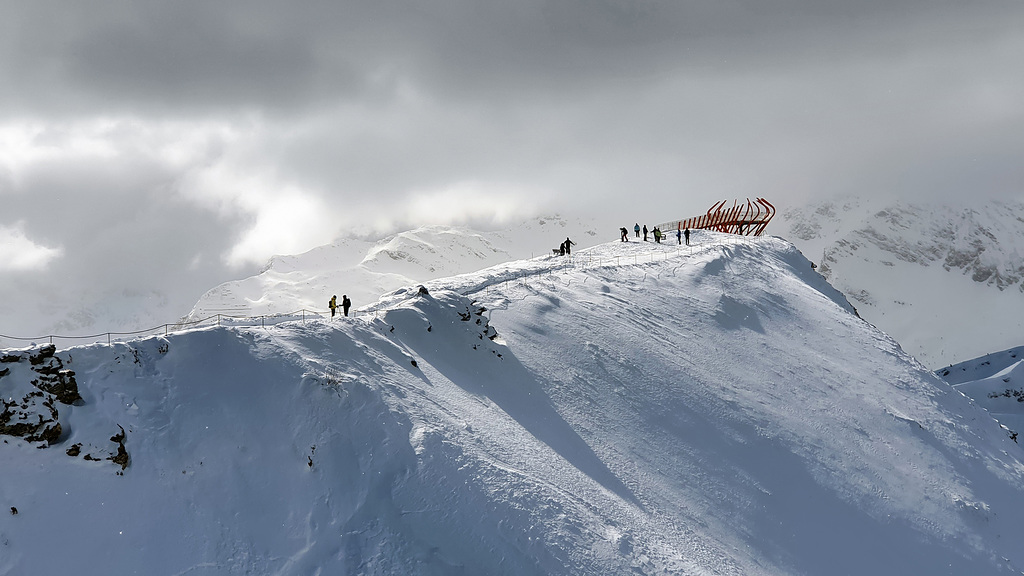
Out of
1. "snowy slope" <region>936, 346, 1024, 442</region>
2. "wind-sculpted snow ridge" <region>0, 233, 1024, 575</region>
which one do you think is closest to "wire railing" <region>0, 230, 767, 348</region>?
"wind-sculpted snow ridge" <region>0, 233, 1024, 575</region>

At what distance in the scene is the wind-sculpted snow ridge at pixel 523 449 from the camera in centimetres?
1939

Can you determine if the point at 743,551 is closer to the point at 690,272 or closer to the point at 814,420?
the point at 814,420

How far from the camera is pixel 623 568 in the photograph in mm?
21219

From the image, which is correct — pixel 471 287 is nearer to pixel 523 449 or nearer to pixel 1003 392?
pixel 523 449

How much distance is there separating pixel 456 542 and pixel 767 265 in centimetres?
3763

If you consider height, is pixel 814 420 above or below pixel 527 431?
below

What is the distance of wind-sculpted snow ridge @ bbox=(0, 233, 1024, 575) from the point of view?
19.4 meters

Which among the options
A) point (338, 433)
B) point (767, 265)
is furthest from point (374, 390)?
point (767, 265)

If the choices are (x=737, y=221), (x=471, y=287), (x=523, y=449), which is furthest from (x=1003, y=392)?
(x=523, y=449)

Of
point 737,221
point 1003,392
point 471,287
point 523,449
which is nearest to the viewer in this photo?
point 523,449

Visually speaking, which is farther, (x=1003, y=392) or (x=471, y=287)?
(x=1003, y=392)

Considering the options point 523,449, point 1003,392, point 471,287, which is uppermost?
point 471,287

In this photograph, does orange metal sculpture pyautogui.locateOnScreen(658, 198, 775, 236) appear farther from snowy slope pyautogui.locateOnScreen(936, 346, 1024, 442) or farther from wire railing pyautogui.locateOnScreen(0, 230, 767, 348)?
snowy slope pyautogui.locateOnScreen(936, 346, 1024, 442)

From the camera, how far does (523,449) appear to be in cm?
2448
